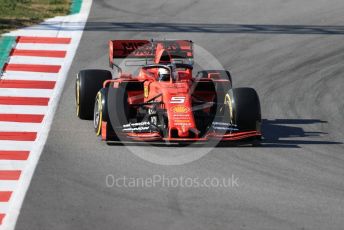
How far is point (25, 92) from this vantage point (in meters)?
19.2

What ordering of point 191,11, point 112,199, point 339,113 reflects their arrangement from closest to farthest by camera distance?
point 112,199, point 339,113, point 191,11

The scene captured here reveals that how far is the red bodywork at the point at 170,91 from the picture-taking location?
50.2 feet

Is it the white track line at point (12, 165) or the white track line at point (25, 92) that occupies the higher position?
the white track line at point (25, 92)

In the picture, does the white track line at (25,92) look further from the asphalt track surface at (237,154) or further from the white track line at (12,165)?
the white track line at (12,165)

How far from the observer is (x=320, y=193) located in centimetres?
1360

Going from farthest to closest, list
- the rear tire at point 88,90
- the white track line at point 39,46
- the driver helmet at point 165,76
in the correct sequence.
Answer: the white track line at point 39,46 → the rear tire at point 88,90 → the driver helmet at point 165,76

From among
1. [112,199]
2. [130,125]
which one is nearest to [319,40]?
[130,125]

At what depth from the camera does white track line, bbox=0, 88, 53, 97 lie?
1903 cm

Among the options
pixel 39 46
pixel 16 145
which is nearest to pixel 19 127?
pixel 16 145

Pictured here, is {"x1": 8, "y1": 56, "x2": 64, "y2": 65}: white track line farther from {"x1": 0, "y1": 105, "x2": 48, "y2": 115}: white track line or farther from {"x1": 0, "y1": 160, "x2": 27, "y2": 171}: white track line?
{"x1": 0, "y1": 160, "x2": 27, "y2": 171}: white track line

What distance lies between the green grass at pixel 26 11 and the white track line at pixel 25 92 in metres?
4.87

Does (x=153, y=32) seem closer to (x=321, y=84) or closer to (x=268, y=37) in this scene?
(x=268, y=37)

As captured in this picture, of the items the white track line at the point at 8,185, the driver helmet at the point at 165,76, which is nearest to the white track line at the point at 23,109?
the driver helmet at the point at 165,76

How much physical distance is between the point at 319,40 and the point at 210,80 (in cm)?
830
